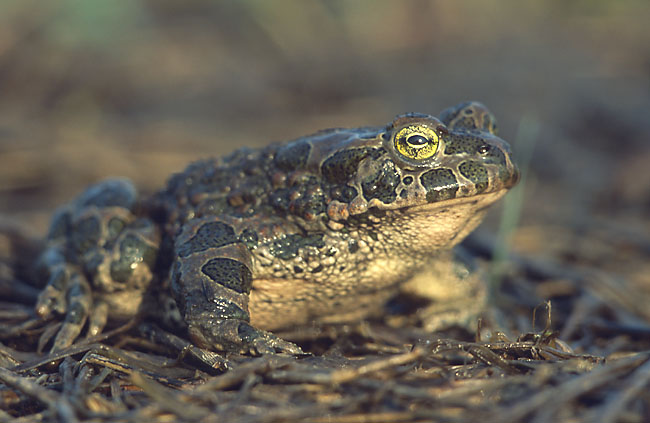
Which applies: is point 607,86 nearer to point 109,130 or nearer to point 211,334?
point 109,130

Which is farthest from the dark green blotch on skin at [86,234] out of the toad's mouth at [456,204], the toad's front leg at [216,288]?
the toad's mouth at [456,204]

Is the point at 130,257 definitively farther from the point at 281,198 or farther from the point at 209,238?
the point at 281,198

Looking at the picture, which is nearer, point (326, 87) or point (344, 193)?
point (344, 193)

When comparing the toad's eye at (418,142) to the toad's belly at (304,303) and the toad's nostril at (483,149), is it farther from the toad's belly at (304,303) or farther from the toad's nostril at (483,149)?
the toad's belly at (304,303)

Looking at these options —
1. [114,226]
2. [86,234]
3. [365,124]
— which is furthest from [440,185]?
[365,124]

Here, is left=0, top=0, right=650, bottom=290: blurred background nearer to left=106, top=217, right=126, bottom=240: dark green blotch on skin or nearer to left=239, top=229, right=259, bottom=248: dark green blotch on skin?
left=106, top=217, right=126, bottom=240: dark green blotch on skin

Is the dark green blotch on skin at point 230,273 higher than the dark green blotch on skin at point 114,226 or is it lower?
lower
